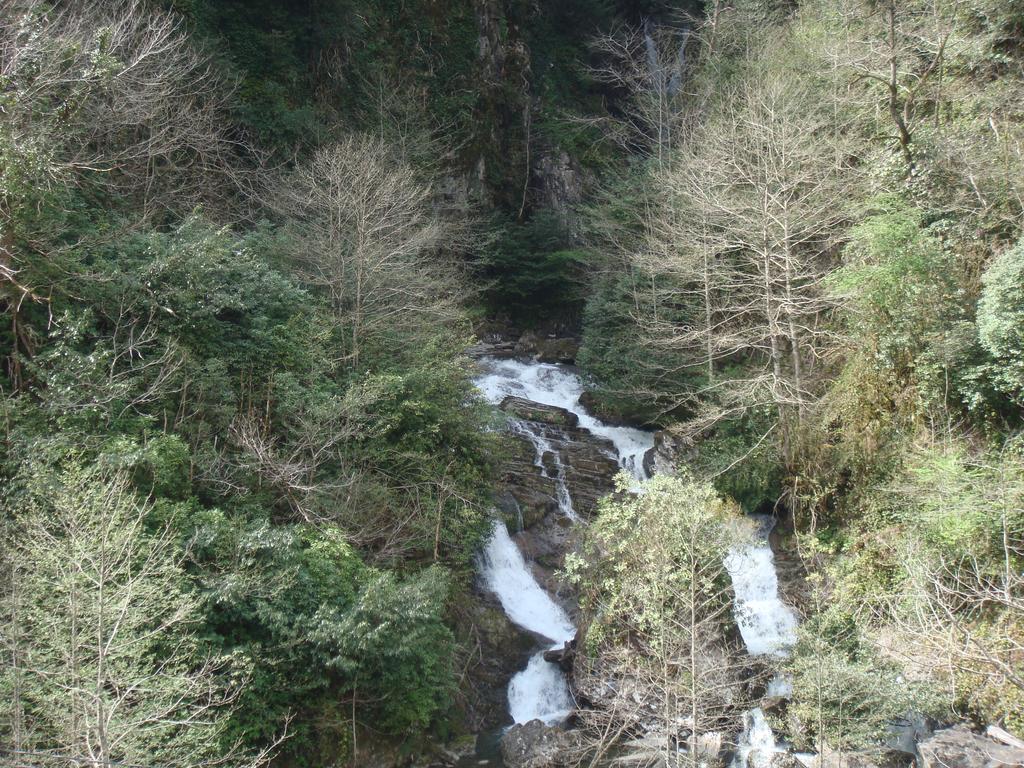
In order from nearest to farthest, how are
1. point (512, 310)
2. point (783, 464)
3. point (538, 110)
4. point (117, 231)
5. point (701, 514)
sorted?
point (701, 514)
point (117, 231)
point (783, 464)
point (512, 310)
point (538, 110)

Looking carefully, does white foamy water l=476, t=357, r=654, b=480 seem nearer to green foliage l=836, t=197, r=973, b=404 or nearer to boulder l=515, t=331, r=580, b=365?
boulder l=515, t=331, r=580, b=365

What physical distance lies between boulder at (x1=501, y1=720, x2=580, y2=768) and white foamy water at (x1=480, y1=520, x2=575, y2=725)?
30.5 inches

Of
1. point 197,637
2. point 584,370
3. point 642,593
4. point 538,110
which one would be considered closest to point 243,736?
point 197,637

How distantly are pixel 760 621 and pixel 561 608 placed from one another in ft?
12.9

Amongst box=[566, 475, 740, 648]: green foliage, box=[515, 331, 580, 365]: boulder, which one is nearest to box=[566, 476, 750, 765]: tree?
box=[566, 475, 740, 648]: green foliage

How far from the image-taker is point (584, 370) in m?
20.7

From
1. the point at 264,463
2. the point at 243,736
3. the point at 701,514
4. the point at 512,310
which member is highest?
the point at 512,310

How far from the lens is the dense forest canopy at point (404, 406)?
8.24 m

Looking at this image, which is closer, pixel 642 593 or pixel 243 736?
pixel 243 736

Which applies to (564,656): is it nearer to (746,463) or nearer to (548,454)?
(746,463)

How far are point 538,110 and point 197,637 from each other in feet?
90.0

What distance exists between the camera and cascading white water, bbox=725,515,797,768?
34.7 ft

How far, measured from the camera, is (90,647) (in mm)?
6527

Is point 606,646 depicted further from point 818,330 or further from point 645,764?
point 818,330
